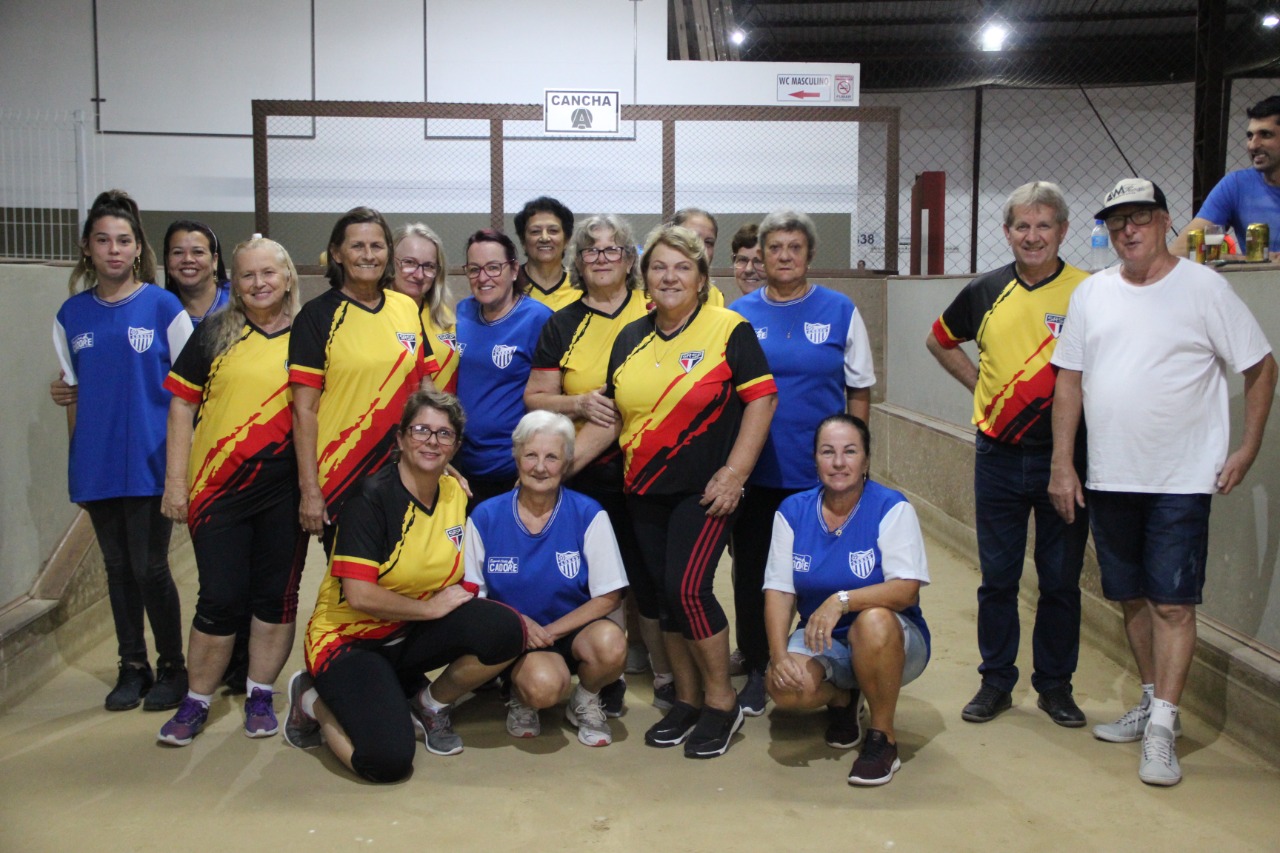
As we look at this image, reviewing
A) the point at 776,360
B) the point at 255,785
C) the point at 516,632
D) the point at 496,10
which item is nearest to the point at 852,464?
the point at 776,360

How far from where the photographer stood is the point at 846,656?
2.89 metres

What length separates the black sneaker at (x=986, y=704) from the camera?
3191 millimetres

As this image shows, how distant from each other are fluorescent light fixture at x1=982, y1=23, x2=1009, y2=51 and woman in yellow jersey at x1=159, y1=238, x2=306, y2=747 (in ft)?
27.4

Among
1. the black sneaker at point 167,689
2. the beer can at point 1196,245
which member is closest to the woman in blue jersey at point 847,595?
the beer can at point 1196,245

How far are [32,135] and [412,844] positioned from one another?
313 inches

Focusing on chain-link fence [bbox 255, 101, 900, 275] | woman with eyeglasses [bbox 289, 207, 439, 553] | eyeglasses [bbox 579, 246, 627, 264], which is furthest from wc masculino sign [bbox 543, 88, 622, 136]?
woman with eyeglasses [bbox 289, 207, 439, 553]

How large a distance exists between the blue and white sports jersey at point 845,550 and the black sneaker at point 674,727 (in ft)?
1.35

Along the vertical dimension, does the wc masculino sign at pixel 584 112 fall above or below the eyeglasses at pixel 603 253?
above

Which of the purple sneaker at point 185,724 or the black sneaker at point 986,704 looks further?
the black sneaker at point 986,704

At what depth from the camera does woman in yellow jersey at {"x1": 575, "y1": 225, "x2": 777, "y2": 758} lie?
2.91 metres

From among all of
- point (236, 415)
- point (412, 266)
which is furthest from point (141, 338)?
point (412, 266)

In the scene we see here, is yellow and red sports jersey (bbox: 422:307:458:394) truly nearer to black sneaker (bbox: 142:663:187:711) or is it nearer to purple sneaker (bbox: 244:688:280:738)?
purple sneaker (bbox: 244:688:280:738)

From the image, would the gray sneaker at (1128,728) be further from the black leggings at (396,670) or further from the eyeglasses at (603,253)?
the eyeglasses at (603,253)

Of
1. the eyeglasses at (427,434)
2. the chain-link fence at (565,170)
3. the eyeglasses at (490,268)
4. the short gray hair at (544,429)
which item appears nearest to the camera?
the eyeglasses at (427,434)
